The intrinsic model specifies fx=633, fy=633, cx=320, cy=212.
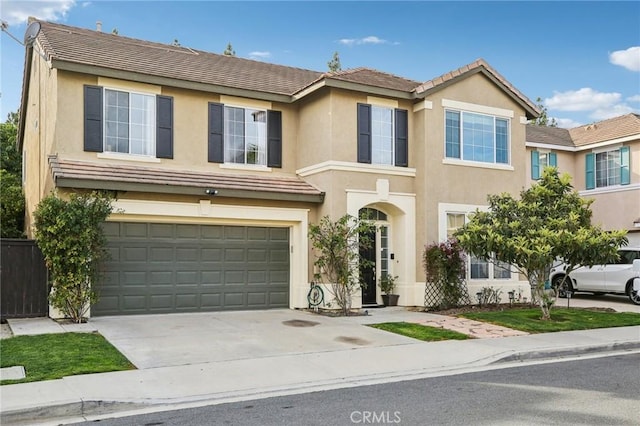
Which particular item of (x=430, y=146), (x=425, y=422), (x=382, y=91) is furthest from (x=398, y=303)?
(x=425, y=422)

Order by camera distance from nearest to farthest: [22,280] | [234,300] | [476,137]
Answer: [22,280] < [234,300] < [476,137]

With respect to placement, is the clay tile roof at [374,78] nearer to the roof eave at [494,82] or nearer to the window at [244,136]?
the roof eave at [494,82]

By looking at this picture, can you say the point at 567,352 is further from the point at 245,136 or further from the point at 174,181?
the point at 245,136

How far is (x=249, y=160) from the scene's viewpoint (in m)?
17.2

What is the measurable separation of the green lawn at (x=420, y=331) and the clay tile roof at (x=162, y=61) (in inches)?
290

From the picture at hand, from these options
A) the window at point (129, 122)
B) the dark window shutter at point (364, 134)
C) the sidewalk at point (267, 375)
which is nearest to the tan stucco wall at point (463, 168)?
the dark window shutter at point (364, 134)

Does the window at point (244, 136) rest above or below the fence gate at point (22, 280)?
above

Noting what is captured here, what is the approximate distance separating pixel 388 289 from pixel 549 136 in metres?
14.1

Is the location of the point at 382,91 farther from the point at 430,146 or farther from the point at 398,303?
the point at 398,303

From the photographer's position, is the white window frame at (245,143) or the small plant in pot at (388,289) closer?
the white window frame at (245,143)

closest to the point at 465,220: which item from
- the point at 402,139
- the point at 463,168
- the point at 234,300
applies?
the point at 463,168

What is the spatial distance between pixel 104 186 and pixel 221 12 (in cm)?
670

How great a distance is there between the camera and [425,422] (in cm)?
662

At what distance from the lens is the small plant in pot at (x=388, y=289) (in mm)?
17406
